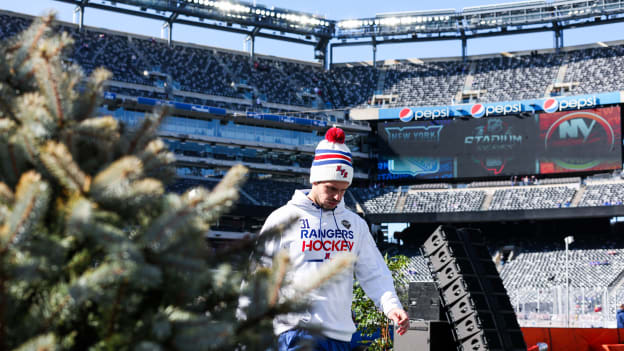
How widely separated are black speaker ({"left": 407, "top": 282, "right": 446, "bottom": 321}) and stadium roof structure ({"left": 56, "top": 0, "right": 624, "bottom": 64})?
3834 centimetres

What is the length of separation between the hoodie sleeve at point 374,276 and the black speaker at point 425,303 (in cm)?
492

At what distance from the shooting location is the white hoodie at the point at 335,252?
12.4ft

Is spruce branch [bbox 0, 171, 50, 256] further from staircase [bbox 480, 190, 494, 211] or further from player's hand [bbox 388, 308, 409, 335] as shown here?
staircase [bbox 480, 190, 494, 211]

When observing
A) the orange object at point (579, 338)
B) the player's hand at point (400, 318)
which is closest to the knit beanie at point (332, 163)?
the player's hand at point (400, 318)

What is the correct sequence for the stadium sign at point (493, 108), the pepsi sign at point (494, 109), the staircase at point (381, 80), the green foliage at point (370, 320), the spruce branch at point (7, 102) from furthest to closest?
the staircase at point (381, 80)
the pepsi sign at point (494, 109)
the stadium sign at point (493, 108)
the green foliage at point (370, 320)
the spruce branch at point (7, 102)

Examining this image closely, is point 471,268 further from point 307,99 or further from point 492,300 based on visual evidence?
point 307,99

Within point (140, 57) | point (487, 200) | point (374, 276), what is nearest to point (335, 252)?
point (374, 276)

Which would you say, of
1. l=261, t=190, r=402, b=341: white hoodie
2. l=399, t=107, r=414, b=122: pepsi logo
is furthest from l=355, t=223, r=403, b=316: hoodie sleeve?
l=399, t=107, r=414, b=122: pepsi logo

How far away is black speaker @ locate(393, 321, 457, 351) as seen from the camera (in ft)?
27.2

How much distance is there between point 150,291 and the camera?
1382 millimetres

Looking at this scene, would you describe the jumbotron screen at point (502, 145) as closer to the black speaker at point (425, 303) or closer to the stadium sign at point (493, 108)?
the stadium sign at point (493, 108)

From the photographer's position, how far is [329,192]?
3986 millimetres

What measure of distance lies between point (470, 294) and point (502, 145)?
3351 cm

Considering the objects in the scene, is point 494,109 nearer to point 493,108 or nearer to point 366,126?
point 493,108
